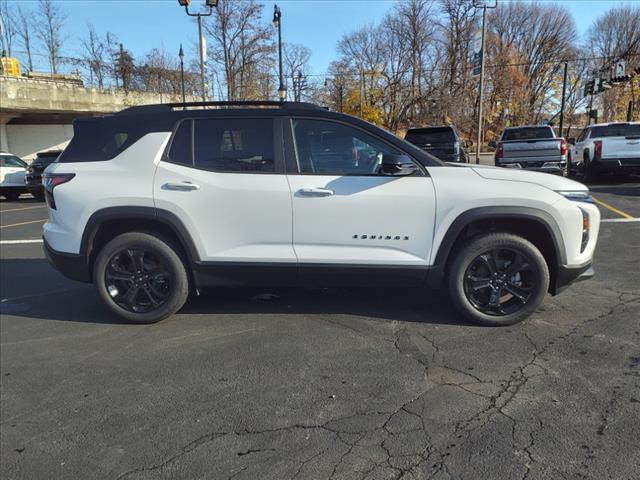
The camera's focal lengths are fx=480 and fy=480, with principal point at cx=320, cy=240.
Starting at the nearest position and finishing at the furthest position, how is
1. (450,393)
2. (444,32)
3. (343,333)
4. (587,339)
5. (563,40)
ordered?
(450,393), (587,339), (343,333), (444,32), (563,40)

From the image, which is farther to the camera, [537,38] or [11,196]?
[537,38]

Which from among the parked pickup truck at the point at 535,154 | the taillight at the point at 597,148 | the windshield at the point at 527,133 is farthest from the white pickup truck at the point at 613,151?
the windshield at the point at 527,133

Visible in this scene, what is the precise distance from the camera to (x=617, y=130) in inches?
547

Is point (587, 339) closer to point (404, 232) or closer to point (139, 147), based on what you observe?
point (404, 232)

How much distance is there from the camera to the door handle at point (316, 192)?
154 inches

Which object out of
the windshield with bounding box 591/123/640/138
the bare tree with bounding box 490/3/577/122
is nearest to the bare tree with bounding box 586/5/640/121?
the bare tree with bounding box 490/3/577/122

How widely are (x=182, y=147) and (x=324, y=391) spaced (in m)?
2.39

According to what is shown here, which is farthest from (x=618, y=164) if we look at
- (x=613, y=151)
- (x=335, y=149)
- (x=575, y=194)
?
(x=335, y=149)

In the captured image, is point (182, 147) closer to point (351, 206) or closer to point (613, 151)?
point (351, 206)

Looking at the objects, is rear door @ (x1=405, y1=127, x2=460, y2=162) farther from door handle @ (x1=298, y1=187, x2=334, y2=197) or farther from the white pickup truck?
door handle @ (x1=298, y1=187, x2=334, y2=197)

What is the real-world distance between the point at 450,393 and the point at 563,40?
225 ft

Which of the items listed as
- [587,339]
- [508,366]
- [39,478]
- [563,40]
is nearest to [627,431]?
[508,366]

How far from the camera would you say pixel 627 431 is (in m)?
2.57

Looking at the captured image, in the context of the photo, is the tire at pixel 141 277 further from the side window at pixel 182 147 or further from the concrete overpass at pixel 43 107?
the concrete overpass at pixel 43 107
